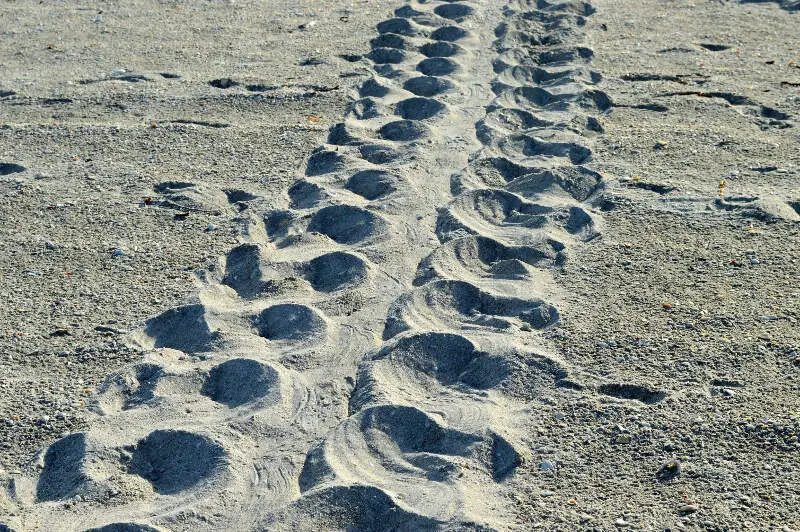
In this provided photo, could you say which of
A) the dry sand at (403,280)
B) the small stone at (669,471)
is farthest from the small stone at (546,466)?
the small stone at (669,471)

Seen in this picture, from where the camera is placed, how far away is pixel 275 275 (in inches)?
90.9

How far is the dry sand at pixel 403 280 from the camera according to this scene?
1641 millimetres

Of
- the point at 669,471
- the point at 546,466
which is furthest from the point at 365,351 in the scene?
the point at 669,471

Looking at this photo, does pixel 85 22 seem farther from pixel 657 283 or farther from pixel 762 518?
pixel 762 518

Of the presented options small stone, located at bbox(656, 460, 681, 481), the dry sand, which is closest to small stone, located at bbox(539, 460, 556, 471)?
the dry sand

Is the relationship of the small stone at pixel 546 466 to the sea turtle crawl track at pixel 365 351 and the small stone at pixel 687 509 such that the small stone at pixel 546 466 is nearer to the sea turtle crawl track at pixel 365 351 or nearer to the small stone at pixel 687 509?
the sea turtle crawl track at pixel 365 351

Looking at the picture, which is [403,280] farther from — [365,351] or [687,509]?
[687,509]

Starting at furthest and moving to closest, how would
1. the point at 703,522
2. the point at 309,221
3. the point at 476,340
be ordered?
the point at 309,221 → the point at 476,340 → the point at 703,522

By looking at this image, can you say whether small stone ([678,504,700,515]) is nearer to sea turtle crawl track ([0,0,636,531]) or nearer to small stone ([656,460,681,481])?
small stone ([656,460,681,481])

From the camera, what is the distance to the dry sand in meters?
1.64

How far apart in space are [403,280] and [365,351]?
1.09ft

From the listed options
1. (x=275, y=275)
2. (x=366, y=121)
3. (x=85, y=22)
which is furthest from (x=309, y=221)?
(x=85, y=22)

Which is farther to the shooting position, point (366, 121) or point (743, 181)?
point (366, 121)

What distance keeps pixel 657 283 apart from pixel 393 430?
866 millimetres
